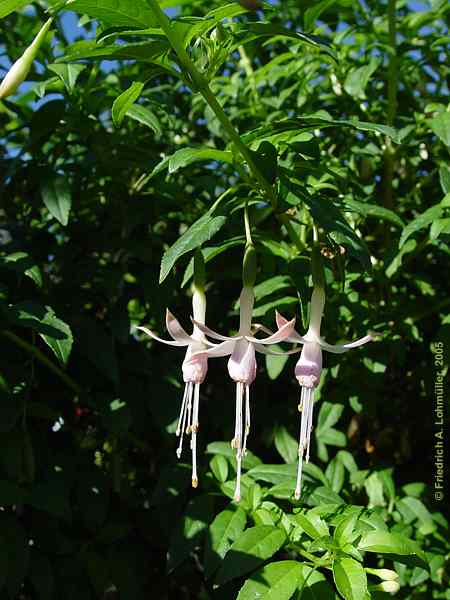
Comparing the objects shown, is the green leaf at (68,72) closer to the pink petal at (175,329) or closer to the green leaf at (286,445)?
the pink petal at (175,329)

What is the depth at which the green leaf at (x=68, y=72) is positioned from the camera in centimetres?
107

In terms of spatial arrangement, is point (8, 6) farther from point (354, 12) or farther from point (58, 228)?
point (354, 12)

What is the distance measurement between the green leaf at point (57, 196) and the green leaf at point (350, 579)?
712mm

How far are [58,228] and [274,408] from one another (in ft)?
2.13

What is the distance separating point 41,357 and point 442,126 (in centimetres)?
78

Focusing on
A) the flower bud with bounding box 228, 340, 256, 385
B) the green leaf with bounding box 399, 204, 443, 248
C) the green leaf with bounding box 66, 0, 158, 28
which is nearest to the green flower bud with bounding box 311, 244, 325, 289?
the flower bud with bounding box 228, 340, 256, 385

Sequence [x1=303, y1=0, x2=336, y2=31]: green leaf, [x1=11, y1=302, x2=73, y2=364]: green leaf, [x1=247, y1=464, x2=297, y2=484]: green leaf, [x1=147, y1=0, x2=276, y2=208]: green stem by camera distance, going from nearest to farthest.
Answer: [x1=147, y1=0, x2=276, y2=208]: green stem
[x1=11, y1=302, x2=73, y2=364]: green leaf
[x1=247, y1=464, x2=297, y2=484]: green leaf
[x1=303, y1=0, x2=336, y2=31]: green leaf

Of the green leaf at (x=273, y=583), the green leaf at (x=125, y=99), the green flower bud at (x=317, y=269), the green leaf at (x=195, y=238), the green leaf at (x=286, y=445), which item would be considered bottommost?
the green leaf at (x=273, y=583)

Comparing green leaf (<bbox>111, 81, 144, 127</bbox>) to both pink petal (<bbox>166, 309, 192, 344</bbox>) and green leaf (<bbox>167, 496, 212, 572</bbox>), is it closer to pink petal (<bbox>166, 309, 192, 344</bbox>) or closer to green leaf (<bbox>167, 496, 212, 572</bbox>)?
pink petal (<bbox>166, 309, 192, 344</bbox>)

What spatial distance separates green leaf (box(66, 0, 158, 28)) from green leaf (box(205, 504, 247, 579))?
0.70m

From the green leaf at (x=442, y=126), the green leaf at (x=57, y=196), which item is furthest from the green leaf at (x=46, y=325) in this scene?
the green leaf at (x=442, y=126)

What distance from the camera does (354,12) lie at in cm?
157

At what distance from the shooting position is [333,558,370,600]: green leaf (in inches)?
32.3

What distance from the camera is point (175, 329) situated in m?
0.81
